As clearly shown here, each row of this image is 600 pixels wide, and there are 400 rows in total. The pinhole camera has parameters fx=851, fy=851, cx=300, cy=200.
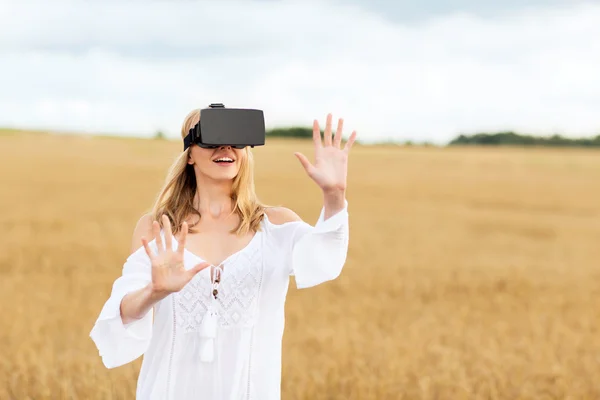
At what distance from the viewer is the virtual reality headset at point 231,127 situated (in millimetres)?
3182

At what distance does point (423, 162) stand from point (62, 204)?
24122 millimetres

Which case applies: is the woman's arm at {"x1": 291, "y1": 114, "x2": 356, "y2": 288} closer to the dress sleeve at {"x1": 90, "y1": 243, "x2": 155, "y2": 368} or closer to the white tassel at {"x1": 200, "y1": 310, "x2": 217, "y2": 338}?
the white tassel at {"x1": 200, "y1": 310, "x2": 217, "y2": 338}

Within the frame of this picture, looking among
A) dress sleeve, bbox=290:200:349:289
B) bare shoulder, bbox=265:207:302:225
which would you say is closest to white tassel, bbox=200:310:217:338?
dress sleeve, bbox=290:200:349:289

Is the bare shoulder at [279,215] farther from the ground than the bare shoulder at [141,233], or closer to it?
farther from the ground

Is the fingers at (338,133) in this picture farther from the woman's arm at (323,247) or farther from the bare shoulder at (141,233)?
the bare shoulder at (141,233)

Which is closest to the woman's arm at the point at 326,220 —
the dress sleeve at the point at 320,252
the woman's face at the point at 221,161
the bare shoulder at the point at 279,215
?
the dress sleeve at the point at 320,252

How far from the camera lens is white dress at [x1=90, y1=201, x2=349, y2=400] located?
3.23m

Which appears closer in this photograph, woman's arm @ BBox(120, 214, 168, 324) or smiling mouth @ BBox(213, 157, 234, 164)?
woman's arm @ BBox(120, 214, 168, 324)

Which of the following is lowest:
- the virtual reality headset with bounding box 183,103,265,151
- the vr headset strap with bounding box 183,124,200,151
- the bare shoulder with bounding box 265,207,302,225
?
the bare shoulder with bounding box 265,207,302,225

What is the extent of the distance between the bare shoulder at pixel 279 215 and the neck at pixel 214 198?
162mm

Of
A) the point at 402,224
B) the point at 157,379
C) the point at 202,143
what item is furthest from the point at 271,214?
the point at 402,224

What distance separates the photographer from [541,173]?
1559 inches

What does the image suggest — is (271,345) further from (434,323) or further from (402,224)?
(402,224)

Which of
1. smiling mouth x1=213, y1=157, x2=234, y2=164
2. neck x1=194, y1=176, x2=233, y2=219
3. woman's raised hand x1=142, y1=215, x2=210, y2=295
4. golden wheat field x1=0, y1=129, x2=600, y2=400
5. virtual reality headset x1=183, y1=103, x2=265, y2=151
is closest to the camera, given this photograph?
woman's raised hand x1=142, y1=215, x2=210, y2=295
